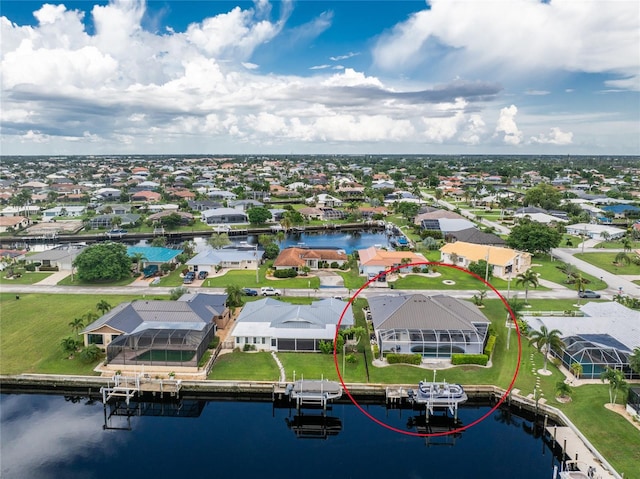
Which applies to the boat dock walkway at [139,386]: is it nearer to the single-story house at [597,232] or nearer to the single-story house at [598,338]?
the single-story house at [598,338]

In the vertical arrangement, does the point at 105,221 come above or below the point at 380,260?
above

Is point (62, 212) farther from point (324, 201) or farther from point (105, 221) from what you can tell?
point (324, 201)

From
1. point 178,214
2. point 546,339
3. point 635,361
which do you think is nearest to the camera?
point 635,361

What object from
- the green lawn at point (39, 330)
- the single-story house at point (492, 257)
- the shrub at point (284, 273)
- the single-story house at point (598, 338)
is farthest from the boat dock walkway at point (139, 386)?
the single-story house at point (492, 257)

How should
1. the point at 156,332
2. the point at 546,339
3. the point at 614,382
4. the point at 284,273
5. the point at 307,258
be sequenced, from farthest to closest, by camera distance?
the point at 307,258 → the point at 284,273 → the point at 156,332 → the point at 546,339 → the point at 614,382

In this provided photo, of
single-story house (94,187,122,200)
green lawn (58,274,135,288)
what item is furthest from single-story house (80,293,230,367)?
single-story house (94,187,122,200)

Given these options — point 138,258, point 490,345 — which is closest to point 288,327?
point 490,345

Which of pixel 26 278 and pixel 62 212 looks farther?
pixel 62 212
